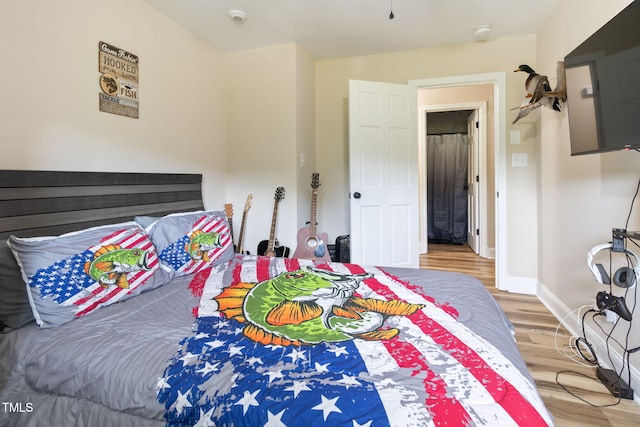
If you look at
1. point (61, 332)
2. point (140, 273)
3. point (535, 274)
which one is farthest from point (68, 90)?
point (535, 274)

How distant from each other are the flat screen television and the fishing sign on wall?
2.70 meters

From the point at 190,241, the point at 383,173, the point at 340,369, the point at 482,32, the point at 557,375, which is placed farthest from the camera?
the point at 383,173

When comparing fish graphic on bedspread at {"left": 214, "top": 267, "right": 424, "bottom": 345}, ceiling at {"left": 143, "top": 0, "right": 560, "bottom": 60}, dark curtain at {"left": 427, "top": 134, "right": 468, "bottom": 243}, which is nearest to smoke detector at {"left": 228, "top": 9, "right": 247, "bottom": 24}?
ceiling at {"left": 143, "top": 0, "right": 560, "bottom": 60}

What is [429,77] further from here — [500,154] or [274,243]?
[274,243]

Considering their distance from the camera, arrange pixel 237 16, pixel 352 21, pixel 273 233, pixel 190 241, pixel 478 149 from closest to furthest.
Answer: pixel 190 241
pixel 237 16
pixel 352 21
pixel 273 233
pixel 478 149

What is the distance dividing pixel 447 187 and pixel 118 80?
5060 millimetres

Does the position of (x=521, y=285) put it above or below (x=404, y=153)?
below

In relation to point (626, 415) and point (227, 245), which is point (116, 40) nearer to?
point (227, 245)

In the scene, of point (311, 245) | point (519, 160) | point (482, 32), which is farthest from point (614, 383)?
point (482, 32)

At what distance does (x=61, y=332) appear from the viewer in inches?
46.9

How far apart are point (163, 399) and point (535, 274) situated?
10.9 ft

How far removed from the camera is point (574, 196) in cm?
223

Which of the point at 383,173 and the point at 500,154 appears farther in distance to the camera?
the point at 383,173

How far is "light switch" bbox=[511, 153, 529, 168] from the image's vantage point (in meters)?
3.07
